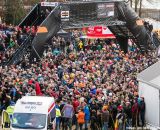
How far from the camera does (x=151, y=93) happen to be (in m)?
26.0

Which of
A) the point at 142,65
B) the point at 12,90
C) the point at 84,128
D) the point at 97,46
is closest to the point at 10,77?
the point at 12,90

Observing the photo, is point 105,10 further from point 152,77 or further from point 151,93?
point 151,93

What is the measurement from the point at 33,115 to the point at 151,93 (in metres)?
5.69

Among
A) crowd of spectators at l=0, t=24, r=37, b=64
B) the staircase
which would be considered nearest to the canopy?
crowd of spectators at l=0, t=24, r=37, b=64

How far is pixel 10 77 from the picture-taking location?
30562mm

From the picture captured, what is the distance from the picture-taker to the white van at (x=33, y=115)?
23.5m

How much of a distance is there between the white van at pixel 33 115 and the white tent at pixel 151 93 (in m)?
4.77

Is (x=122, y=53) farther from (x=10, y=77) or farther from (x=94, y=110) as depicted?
(x=94, y=110)

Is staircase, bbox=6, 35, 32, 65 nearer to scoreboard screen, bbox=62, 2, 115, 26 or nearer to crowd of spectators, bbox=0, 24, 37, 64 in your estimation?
crowd of spectators, bbox=0, 24, 37, 64

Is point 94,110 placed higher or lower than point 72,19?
lower

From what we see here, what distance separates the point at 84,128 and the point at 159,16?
190 feet

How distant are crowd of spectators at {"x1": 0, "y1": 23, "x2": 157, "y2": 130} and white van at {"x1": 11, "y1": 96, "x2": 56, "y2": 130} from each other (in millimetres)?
1645

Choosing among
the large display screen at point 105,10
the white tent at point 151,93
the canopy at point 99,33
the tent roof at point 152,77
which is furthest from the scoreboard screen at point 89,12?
the white tent at point 151,93

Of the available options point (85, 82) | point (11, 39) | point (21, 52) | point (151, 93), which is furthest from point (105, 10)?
point (151, 93)
